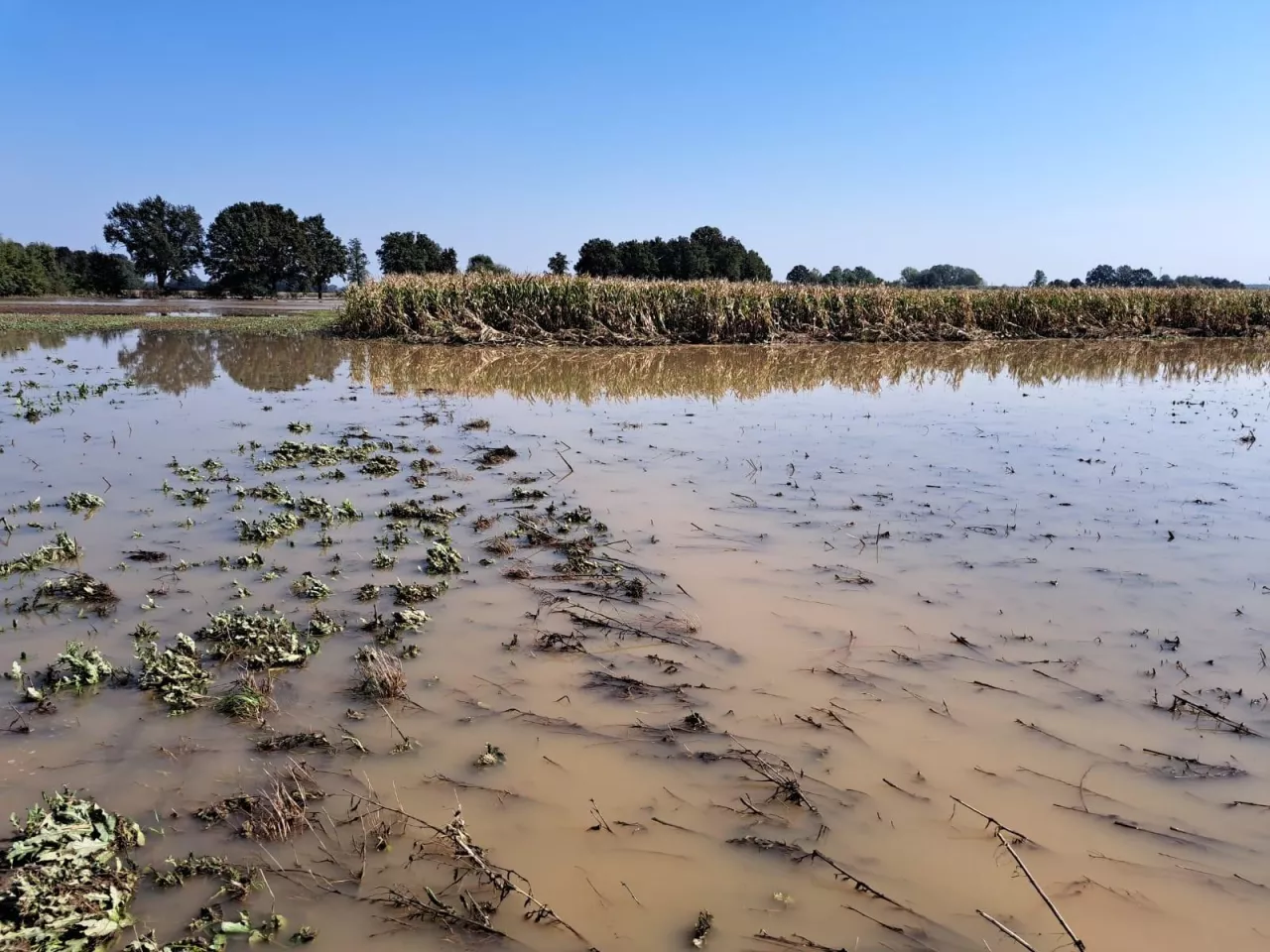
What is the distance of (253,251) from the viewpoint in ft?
208

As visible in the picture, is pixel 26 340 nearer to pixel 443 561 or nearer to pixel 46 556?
pixel 46 556

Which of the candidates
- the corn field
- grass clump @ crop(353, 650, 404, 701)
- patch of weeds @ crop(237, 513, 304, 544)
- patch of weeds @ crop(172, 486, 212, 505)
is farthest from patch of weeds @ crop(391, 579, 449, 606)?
the corn field

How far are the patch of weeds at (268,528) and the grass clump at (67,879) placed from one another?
3258mm

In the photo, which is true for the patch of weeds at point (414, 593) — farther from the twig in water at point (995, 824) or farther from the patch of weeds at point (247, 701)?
the twig in water at point (995, 824)

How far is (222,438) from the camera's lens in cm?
941

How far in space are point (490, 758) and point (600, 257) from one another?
81449 mm

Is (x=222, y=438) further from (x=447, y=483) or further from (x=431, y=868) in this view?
(x=431, y=868)

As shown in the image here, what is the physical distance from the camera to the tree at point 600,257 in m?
80.3

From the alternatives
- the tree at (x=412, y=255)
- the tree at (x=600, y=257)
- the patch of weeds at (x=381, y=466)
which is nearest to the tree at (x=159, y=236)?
the tree at (x=412, y=255)

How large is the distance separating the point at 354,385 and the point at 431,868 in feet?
42.9

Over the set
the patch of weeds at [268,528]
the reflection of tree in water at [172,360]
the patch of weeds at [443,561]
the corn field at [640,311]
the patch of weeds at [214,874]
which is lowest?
the patch of weeds at [214,874]

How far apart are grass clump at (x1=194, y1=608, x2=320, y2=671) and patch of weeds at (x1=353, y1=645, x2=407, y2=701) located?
43cm

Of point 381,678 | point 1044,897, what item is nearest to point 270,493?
point 381,678

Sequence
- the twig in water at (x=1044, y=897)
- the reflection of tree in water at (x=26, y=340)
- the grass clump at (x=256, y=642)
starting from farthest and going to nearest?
the reflection of tree in water at (x=26, y=340), the grass clump at (x=256, y=642), the twig in water at (x=1044, y=897)
